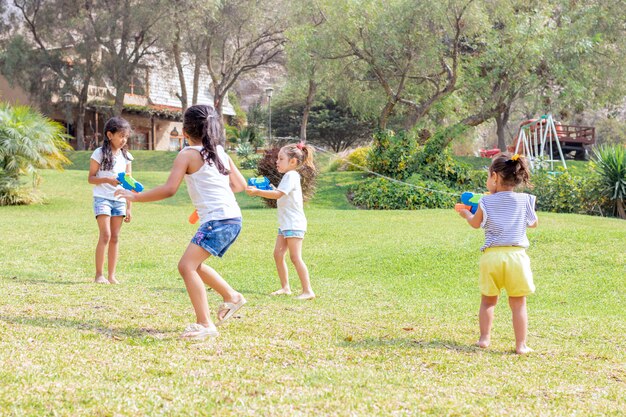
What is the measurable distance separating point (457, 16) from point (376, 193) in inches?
221

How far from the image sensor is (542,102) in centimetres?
2281

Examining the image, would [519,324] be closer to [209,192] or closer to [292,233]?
[209,192]

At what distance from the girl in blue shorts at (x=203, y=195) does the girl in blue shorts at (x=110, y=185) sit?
8.37 ft

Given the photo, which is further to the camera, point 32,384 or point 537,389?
point 537,389

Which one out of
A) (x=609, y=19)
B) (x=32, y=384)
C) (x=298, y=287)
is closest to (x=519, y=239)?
(x=32, y=384)

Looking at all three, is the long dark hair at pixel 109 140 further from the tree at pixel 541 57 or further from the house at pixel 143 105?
the house at pixel 143 105

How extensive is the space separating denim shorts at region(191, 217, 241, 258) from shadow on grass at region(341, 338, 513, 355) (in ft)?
3.22

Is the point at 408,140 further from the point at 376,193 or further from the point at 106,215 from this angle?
the point at 106,215

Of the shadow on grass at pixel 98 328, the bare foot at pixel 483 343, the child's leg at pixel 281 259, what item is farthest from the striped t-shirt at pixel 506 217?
the child's leg at pixel 281 259

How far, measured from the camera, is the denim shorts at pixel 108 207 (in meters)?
7.04

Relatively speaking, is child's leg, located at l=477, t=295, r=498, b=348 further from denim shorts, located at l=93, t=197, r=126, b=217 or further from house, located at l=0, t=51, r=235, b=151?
house, located at l=0, t=51, r=235, b=151

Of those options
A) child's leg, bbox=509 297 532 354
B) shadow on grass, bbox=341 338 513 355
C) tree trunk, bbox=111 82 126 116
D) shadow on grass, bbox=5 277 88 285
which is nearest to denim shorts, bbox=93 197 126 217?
shadow on grass, bbox=5 277 88 285

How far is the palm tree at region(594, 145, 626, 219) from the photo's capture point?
1681 centimetres

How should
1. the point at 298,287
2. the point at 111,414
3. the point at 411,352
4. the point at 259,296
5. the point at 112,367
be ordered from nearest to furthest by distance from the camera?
the point at 111,414, the point at 112,367, the point at 411,352, the point at 259,296, the point at 298,287
